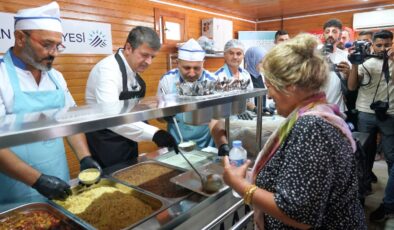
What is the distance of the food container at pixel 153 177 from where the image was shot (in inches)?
48.3

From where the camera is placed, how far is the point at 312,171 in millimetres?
714

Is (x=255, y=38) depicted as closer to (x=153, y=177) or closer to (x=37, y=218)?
(x=153, y=177)

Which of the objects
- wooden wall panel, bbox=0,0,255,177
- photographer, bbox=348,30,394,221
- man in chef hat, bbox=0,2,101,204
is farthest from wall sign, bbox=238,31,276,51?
man in chef hat, bbox=0,2,101,204

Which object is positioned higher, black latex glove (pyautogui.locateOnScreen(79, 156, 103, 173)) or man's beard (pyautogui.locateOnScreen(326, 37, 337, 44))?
man's beard (pyautogui.locateOnScreen(326, 37, 337, 44))

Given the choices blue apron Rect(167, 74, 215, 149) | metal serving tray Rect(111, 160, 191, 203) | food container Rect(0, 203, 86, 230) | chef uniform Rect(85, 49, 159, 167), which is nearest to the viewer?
food container Rect(0, 203, 86, 230)

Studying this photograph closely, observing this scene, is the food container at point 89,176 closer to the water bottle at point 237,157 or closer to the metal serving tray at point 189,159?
the metal serving tray at point 189,159

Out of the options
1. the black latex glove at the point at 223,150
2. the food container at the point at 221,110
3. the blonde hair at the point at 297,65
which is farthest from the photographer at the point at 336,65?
the blonde hair at the point at 297,65

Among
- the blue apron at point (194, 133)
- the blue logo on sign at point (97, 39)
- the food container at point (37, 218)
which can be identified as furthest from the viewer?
the blue logo on sign at point (97, 39)

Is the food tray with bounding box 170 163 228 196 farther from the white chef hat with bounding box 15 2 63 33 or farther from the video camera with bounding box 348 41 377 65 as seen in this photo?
the video camera with bounding box 348 41 377 65

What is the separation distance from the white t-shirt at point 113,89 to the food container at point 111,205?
0.28m

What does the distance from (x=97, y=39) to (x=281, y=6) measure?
3081 millimetres

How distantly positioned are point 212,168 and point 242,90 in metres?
0.45

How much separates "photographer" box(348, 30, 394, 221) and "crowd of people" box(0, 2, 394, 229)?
0.07ft

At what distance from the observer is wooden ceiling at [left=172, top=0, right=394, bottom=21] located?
4.27 meters
